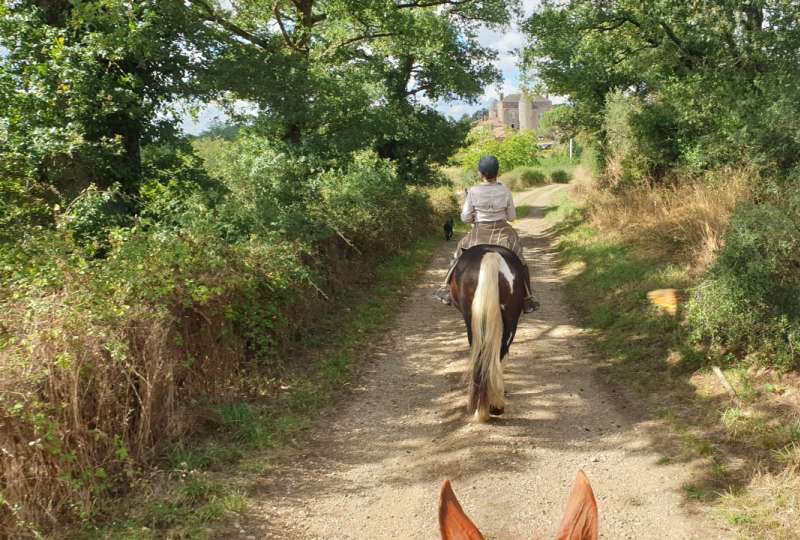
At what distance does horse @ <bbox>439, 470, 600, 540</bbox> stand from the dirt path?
9.69ft

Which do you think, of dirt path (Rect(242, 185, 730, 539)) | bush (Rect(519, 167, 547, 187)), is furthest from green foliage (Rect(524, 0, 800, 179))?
bush (Rect(519, 167, 547, 187))

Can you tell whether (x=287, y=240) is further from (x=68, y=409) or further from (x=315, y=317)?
(x=68, y=409)

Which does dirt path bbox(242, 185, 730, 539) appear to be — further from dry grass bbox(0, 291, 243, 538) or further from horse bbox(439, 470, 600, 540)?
horse bbox(439, 470, 600, 540)

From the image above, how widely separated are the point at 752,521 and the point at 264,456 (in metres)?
4.06

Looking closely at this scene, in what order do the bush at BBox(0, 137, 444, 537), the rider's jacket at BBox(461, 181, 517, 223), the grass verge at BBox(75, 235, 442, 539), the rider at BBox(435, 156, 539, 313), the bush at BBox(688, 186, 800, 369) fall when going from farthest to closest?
the rider's jacket at BBox(461, 181, 517, 223) → the rider at BBox(435, 156, 539, 313) → the bush at BBox(688, 186, 800, 369) → the grass verge at BBox(75, 235, 442, 539) → the bush at BBox(0, 137, 444, 537)

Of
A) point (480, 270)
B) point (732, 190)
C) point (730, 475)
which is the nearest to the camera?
point (730, 475)

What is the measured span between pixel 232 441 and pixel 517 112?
131941mm

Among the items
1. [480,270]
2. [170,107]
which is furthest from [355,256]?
[480,270]

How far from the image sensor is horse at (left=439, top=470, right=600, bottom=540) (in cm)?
129

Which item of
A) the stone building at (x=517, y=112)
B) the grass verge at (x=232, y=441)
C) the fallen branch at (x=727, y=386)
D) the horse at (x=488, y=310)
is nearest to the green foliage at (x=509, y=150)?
the grass verge at (x=232, y=441)

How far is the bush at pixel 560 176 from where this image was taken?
1852 inches

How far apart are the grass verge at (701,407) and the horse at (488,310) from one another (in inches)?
64.7

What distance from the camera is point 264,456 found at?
522cm

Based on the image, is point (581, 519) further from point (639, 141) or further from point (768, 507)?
point (639, 141)
